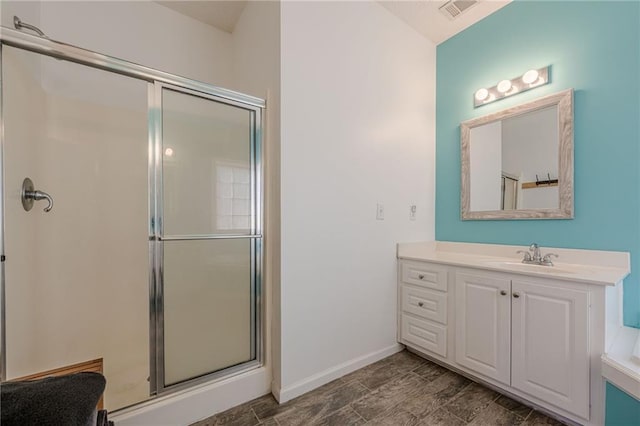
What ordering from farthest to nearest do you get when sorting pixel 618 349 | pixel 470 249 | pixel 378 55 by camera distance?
pixel 470 249
pixel 378 55
pixel 618 349

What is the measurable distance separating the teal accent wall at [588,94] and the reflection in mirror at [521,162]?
7 centimetres

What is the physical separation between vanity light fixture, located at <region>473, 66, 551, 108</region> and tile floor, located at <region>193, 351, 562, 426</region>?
2.19 metres

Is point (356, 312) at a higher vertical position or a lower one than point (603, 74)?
lower

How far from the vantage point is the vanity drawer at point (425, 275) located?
6.52ft

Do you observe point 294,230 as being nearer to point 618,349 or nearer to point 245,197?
point 245,197

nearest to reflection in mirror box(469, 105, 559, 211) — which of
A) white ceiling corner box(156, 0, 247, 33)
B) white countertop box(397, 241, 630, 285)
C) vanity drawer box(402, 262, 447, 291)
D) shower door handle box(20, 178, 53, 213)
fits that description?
white countertop box(397, 241, 630, 285)

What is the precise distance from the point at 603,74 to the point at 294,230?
2.20 m

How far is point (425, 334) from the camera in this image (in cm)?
208

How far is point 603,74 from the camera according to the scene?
1686 millimetres

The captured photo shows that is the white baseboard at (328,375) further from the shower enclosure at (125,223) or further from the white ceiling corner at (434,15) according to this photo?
the white ceiling corner at (434,15)

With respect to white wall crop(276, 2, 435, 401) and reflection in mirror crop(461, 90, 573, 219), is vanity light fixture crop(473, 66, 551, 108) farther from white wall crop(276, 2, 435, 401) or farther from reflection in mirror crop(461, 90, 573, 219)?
white wall crop(276, 2, 435, 401)

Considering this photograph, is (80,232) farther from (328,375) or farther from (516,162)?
(516,162)

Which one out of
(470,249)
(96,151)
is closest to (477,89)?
(470,249)

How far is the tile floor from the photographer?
150cm
